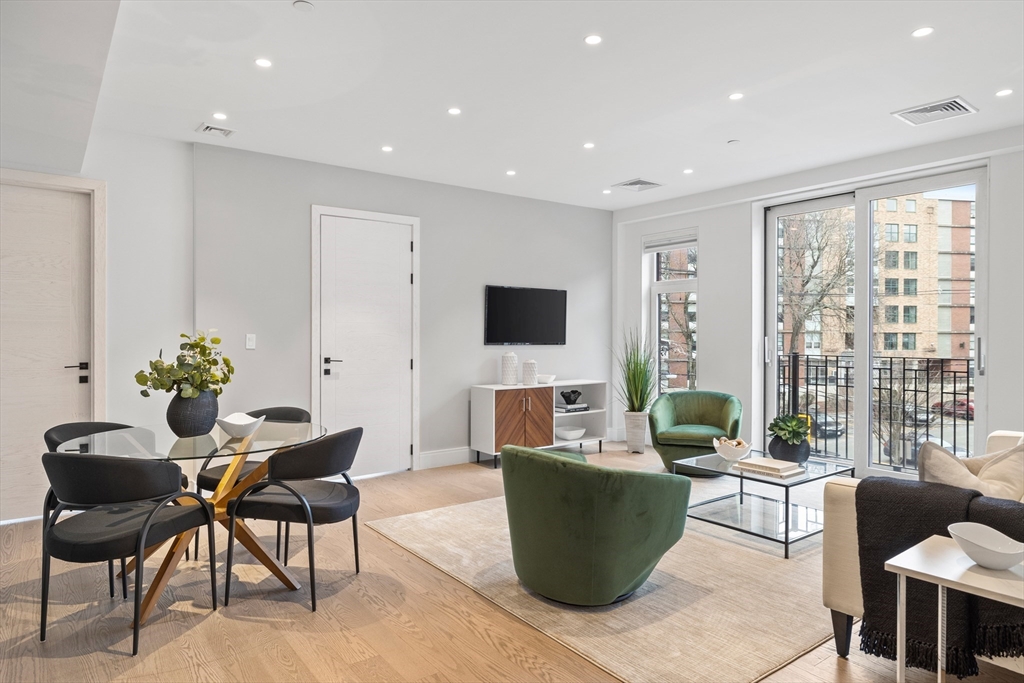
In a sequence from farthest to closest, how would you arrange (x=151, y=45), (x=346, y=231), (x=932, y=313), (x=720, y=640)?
(x=346, y=231) → (x=932, y=313) → (x=151, y=45) → (x=720, y=640)

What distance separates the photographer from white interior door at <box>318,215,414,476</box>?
5305 mm

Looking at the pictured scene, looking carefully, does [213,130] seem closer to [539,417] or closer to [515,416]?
[515,416]

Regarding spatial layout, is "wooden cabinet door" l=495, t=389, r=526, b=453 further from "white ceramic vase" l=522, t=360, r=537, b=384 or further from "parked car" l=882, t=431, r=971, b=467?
"parked car" l=882, t=431, r=971, b=467

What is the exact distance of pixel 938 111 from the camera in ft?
13.3

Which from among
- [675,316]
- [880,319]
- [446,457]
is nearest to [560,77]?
[880,319]

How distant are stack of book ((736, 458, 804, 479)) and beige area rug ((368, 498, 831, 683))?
16.4 inches

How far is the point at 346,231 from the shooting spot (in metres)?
5.40

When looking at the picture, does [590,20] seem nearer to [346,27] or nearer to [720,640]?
[346,27]

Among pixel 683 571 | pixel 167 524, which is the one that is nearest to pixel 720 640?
pixel 683 571

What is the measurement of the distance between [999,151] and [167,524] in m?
5.58

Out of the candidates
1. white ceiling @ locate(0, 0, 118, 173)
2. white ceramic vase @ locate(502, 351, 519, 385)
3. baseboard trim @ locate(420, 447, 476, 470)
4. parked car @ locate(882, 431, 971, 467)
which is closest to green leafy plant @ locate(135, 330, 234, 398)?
white ceiling @ locate(0, 0, 118, 173)

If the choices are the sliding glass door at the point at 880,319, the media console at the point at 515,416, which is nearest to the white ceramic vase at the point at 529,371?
the media console at the point at 515,416

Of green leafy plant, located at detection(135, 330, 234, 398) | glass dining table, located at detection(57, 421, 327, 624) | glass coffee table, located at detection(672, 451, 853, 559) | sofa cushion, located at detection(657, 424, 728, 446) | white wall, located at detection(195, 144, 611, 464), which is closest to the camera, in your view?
glass dining table, located at detection(57, 421, 327, 624)

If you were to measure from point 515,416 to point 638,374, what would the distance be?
150 cm
